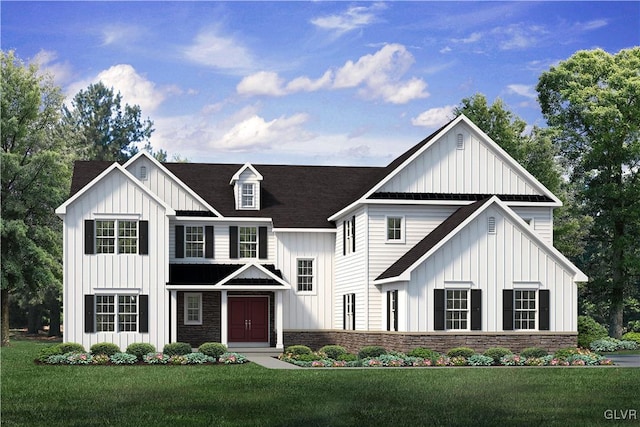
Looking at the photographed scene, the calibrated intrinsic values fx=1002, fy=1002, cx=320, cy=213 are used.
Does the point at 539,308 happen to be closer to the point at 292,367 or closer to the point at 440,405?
the point at 292,367

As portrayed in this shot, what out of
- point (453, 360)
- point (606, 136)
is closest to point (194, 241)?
point (453, 360)

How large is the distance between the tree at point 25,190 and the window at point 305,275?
46.7 feet

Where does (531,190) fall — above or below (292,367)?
above

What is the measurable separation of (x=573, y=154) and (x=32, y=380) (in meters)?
35.6

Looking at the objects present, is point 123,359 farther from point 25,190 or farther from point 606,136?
point 606,136

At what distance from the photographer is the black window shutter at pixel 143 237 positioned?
39.2 m

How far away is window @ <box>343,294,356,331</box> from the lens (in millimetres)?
40594

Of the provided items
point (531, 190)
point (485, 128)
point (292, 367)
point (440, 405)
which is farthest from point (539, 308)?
point (485, 128)

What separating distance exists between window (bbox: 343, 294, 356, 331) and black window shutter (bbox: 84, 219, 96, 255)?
415 inches

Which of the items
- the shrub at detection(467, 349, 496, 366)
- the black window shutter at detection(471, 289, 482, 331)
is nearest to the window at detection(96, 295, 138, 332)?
the black window shutter at detection(471, 289, 482, 331)

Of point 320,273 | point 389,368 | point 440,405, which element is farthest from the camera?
point 320,273

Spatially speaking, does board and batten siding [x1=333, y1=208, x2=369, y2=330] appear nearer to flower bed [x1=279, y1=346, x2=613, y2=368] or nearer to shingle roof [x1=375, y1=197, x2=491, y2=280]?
shingle roof [x1=375, y1=197, x2=491, y2=280]

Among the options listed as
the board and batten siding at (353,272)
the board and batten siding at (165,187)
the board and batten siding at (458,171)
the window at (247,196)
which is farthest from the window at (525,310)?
the board and batten siding at (165,187)

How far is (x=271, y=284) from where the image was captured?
40.7m
